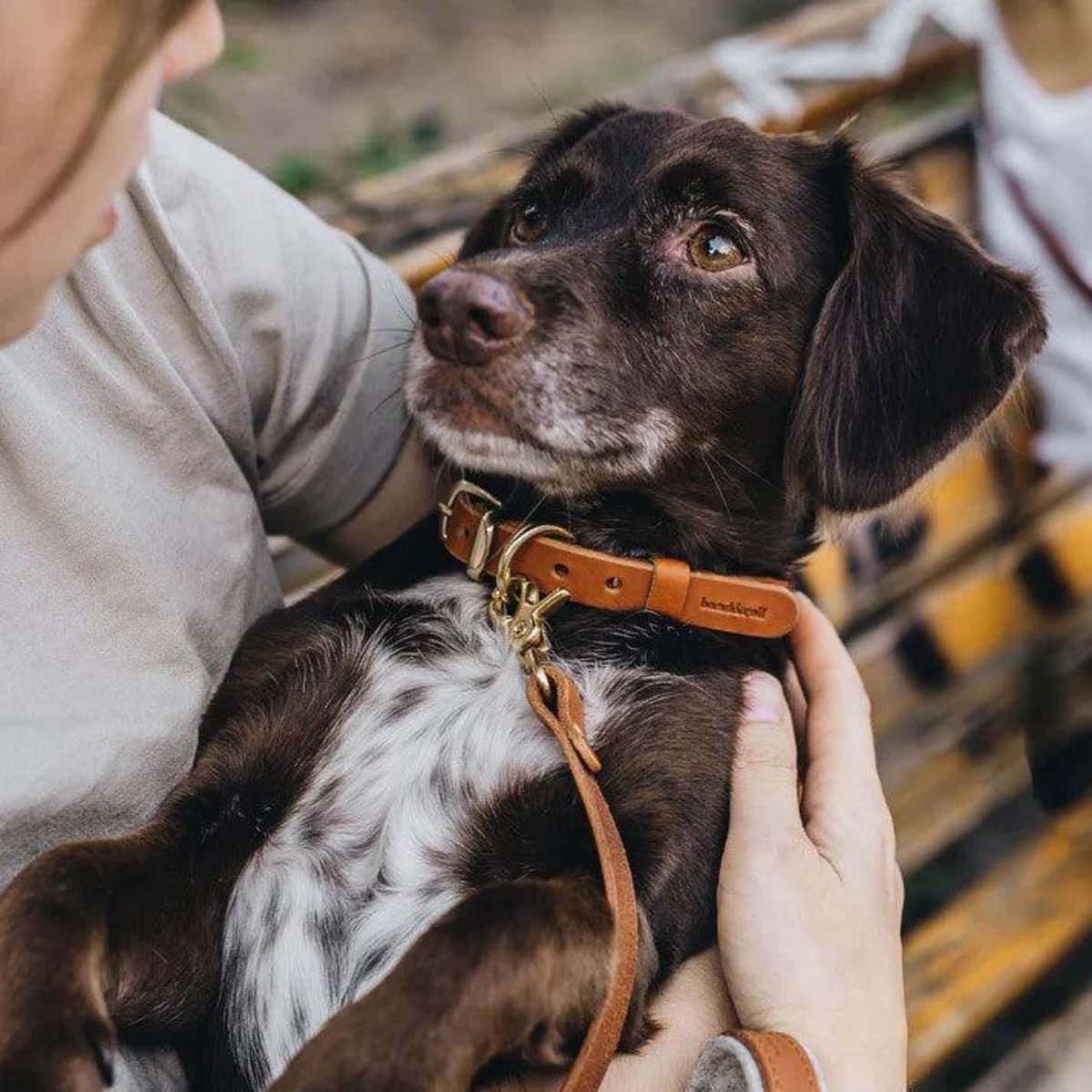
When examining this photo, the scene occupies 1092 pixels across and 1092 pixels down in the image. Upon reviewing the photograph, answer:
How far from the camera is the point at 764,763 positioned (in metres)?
1.82

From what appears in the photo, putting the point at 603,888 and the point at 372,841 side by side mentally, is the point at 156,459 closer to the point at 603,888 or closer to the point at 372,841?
the point at 372,841

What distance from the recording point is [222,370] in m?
1.83

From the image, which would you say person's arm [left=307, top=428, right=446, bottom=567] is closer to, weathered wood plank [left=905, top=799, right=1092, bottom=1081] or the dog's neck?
the dog's neck

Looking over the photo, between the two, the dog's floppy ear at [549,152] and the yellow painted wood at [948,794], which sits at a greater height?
the dog's floppy ear at [549,152]

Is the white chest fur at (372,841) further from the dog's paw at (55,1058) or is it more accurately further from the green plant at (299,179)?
the green plant at (299,179)

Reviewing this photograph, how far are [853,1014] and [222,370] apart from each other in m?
1.15

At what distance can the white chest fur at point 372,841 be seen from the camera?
5.67 ft

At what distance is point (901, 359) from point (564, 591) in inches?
23.4

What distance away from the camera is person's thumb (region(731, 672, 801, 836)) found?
5.75ft

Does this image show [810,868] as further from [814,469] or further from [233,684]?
[233,684]

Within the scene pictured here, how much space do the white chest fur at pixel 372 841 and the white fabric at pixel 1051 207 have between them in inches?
73.8

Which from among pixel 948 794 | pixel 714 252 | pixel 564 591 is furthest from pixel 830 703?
pixel 948 794

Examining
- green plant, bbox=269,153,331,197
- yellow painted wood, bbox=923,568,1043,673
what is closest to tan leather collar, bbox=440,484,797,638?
yellow painted wood, bbox=923,568,1043,673

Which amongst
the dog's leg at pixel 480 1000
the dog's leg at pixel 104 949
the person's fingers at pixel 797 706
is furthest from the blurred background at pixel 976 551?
the dog's leg at pixel 480 1000
